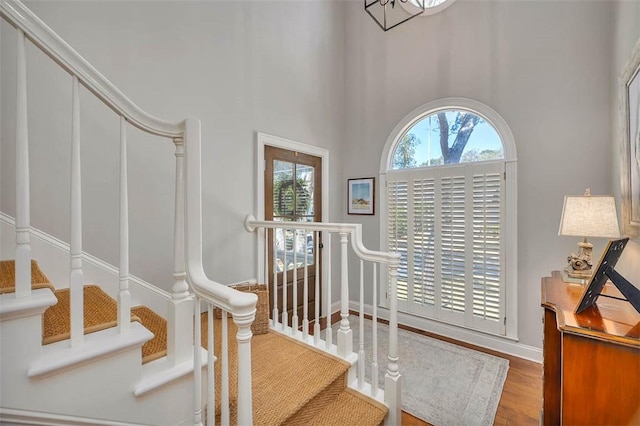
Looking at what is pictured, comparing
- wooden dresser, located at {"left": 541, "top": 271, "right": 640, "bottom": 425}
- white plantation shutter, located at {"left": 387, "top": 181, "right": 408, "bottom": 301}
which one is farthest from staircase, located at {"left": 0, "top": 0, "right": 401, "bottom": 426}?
white plantation shutter, located at {"left": 387, "top": 181, "right": 408, "bottom": 301}

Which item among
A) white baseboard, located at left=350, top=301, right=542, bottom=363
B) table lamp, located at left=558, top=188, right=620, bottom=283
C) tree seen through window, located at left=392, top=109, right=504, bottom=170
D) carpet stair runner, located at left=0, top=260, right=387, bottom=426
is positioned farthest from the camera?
tree seen through window, located at left=392, top=109, right=504, bottom=170

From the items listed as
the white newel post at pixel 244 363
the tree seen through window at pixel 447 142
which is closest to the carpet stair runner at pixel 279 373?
the white newel post at pixel 244 363

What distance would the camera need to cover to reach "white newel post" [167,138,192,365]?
1.04 metres

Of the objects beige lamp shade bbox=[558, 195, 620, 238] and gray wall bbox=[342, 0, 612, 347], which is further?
gray wall bbox=[342, 0, 612, 347]

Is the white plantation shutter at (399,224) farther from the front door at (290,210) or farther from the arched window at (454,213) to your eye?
the front door at (290,210)

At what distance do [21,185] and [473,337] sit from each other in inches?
133

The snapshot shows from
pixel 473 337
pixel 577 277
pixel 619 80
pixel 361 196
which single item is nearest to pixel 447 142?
pixel 361 196

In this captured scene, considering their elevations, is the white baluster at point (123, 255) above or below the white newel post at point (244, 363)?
above

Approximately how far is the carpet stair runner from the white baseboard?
1.62 m

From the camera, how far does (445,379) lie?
2.25 metres

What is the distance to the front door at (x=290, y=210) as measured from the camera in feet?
9.22

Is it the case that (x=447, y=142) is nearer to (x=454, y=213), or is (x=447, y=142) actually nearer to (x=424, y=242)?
(x=454, y=213)

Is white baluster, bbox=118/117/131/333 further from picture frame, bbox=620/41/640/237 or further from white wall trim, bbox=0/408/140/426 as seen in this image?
picture frame, bbox=620/41/640/237

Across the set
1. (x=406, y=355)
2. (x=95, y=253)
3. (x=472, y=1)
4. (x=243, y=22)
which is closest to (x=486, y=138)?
(x=472, y=1)
